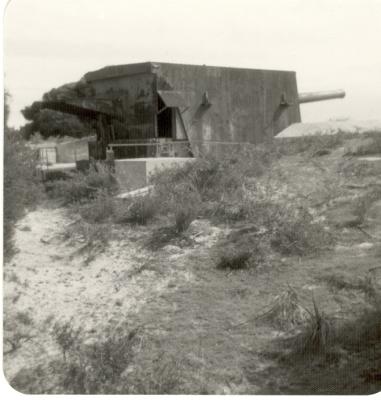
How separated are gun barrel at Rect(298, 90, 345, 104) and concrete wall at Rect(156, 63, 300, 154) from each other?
734mm

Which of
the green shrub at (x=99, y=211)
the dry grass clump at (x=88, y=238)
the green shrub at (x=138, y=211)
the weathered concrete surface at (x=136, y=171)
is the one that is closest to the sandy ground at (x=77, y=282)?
the dry grass clump at (x=88, y=238)

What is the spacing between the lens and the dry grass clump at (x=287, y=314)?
6961 mm

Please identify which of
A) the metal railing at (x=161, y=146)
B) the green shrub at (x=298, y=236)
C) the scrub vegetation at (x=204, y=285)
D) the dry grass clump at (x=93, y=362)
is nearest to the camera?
the dry grass clump at (x=93, y=362)

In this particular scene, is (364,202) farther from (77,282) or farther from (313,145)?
(77,282)

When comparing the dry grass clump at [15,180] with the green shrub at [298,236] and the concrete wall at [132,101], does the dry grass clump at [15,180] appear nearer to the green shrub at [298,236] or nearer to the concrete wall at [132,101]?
the green shrub at [298,236]

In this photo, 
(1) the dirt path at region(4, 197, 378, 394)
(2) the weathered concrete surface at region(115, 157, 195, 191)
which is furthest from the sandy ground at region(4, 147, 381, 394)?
(2) the weathered concrete surface at region(115, 157, 195, 191)

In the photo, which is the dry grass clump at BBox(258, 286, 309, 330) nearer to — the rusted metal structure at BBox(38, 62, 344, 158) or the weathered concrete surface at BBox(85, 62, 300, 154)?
the rusted metal structure at BBox(38, 62, 344, 158)

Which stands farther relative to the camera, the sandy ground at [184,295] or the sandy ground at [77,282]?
the sandy ground at [77,282]

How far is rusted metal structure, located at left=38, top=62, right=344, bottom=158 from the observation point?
16.0m

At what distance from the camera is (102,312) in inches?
305

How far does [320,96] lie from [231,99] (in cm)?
467

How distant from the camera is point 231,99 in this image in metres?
17.7

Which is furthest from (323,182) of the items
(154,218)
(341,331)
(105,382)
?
(105,382)

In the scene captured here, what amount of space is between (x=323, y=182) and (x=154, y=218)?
4.20 metres
